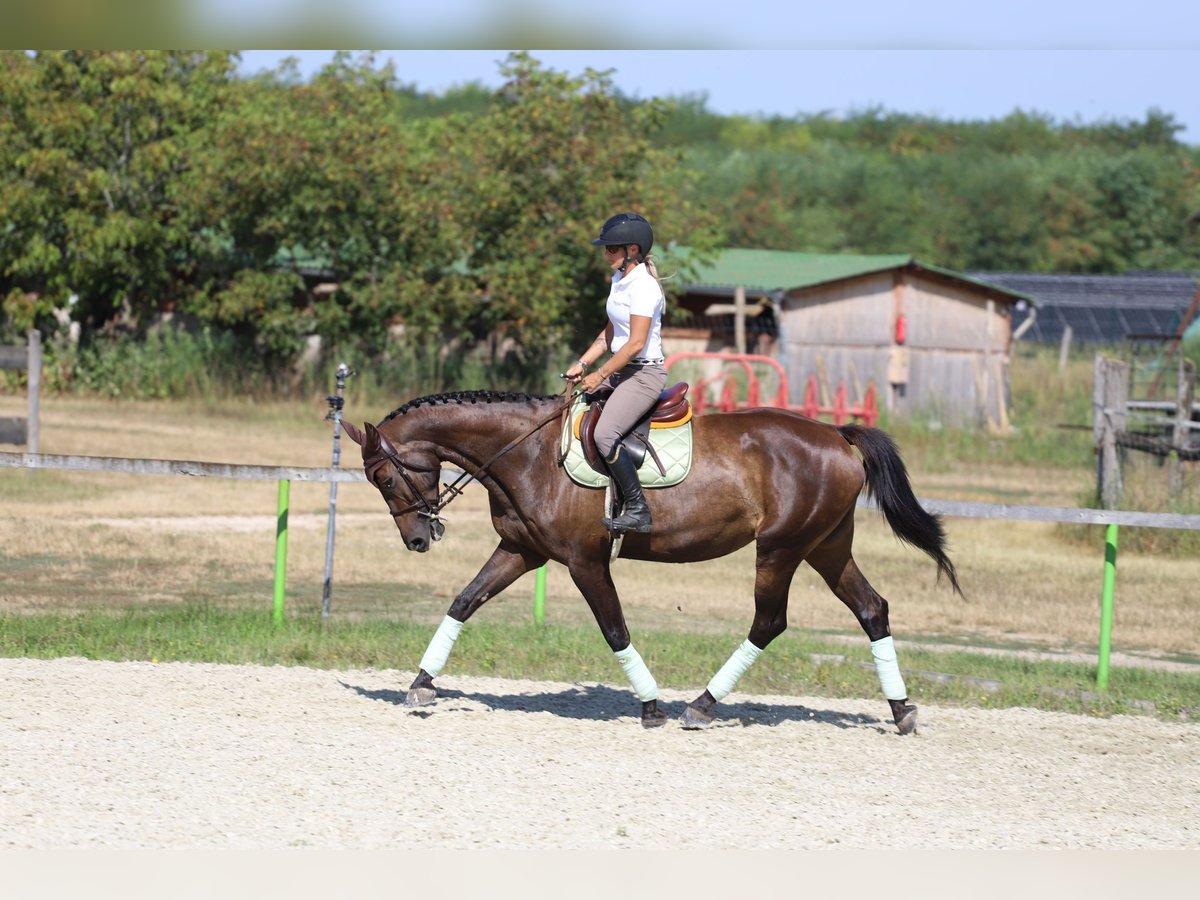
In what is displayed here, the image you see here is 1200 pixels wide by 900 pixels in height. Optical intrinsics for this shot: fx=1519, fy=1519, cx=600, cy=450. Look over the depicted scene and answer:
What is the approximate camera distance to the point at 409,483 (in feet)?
27.0

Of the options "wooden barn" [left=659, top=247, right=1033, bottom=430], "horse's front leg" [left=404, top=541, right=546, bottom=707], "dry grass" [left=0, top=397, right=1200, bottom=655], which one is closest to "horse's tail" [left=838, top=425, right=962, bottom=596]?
"horse's front leg" [left=404, top=541, right=546, bottom=707]

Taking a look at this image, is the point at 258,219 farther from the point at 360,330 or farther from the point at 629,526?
the point at 629,526

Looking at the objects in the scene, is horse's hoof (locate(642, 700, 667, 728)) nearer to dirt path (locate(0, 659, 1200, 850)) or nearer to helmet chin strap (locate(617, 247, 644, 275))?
dirt path (locate(0, 659, 1200, 850))

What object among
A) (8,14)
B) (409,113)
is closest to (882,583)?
(8,14)

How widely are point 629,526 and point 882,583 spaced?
8.09 m

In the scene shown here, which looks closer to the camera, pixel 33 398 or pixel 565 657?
pixel 565 657

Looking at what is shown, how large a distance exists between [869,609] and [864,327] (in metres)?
28.4

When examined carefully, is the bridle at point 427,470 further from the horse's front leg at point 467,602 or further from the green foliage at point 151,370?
the green foliage at point 151,370

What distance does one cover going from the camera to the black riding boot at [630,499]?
796cm

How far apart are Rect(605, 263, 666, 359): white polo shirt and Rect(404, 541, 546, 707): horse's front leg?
1.31 metres

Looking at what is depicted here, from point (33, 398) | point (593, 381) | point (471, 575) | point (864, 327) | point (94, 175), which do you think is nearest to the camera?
point (593, 381)

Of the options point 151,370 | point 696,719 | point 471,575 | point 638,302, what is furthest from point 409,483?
point 151,370

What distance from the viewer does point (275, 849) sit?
5594 millimetres

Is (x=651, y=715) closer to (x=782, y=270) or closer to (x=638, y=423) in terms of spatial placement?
(x=638, y=423)
